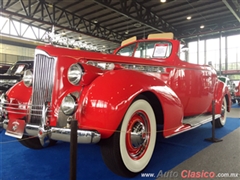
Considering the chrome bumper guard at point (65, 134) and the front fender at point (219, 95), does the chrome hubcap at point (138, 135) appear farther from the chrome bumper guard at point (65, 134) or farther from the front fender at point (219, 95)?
the front fender at point (219, 95)

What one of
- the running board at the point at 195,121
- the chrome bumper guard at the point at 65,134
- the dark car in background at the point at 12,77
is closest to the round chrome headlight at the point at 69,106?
the chrome bumper guard at the point at 65,134

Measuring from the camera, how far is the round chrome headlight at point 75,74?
1.91 meters

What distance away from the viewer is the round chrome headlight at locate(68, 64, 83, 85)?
1.91m

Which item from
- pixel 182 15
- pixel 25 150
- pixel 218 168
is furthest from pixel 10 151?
pixel 182 15

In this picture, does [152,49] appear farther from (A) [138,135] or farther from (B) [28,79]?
(B) [28,79]

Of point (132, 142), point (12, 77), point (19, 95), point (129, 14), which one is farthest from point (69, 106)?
point (129, 14)

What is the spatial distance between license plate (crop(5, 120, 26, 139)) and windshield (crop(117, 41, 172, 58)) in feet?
7.26

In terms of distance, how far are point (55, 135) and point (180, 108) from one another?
1540 mm

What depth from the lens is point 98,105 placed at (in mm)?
1711

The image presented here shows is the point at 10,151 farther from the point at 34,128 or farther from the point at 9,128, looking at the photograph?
the point at 34,128

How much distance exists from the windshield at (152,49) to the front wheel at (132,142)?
140 centimetres

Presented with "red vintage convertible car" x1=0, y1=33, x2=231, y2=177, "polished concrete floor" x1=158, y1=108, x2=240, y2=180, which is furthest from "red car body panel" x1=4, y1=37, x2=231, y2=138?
"polished concrete floor" x1=158, y1=108, x2=240, y2=180

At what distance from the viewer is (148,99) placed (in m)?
2.18

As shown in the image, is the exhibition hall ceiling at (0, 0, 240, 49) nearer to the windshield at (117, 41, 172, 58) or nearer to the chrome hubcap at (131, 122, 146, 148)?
the windshield at (117, 41, 172, 58)
